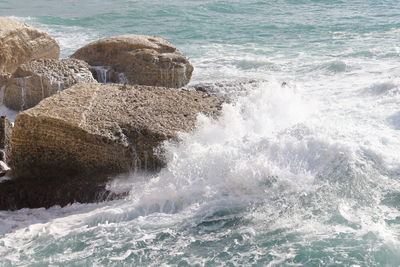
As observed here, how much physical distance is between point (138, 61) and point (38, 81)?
1769mm

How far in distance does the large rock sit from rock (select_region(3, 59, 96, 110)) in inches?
31.3

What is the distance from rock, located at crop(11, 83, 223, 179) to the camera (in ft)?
21.3

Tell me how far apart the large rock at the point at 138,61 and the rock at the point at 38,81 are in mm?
795

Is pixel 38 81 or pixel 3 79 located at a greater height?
pixel 38 81

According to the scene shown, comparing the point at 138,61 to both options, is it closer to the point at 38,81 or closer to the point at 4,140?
the point at 38,81

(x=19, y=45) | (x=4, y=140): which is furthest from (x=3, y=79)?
(x=4, y=140)

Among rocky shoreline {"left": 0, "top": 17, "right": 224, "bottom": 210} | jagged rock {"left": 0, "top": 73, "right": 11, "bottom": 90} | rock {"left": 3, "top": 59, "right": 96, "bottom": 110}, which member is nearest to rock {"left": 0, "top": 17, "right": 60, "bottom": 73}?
jagged rock {"left": 0, "top": 73, "right": 11, "bottom": 90}

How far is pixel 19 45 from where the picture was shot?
33.2ft

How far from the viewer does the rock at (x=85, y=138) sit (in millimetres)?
6488

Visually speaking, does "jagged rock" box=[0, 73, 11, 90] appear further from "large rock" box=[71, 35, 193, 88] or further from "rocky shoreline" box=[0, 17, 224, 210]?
"rocky shoreline" box=[0, 17, 224, 210]

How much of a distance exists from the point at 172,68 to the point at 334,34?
21.6 feet

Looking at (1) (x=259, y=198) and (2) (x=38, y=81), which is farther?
(2) (x=38, y=81)

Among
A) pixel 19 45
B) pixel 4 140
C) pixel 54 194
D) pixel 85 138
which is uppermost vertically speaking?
pixel 19 45

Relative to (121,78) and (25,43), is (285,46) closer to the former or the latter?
(121,78)
